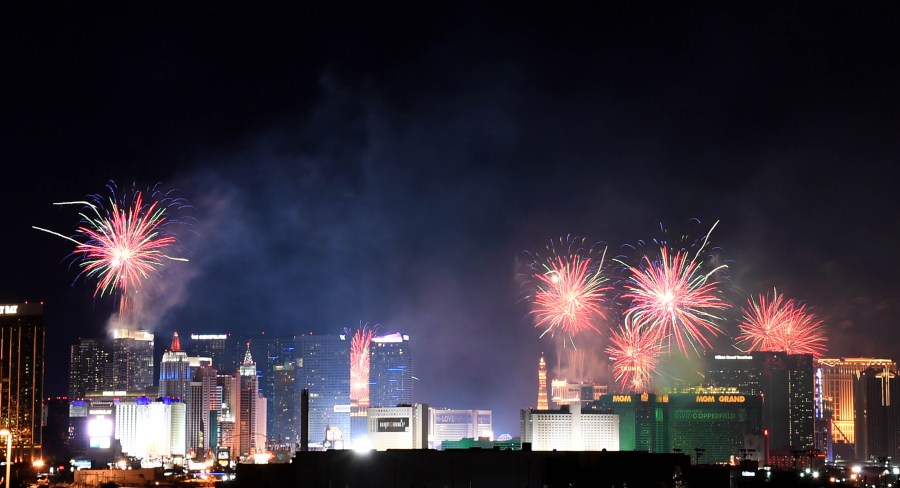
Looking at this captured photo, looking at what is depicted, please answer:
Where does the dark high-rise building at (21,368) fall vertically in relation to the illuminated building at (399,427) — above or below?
above

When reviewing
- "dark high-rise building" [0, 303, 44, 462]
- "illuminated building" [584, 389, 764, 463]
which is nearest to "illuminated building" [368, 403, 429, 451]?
"illuminated building" [584, 389, 764, 463]

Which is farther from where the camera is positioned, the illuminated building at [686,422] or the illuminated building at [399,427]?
the illuminated building at [686,422]

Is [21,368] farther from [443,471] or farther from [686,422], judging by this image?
[443,471]

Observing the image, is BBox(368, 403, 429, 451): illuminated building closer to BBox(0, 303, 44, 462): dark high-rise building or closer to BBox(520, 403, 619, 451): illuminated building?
BBox(520, 403, 619, 451): illuminated building

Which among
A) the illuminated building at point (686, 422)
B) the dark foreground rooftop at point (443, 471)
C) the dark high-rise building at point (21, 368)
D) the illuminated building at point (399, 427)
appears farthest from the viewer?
the illuminated building at point (686, 422)

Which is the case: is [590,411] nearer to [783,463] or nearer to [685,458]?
[783,463]

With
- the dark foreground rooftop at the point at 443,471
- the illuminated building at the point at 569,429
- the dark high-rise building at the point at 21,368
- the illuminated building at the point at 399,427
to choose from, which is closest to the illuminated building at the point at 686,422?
the illuminated building at the point at 569,429

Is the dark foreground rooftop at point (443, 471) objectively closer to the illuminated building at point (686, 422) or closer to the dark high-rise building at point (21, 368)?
the dark high-rise building at point (21, 368)
